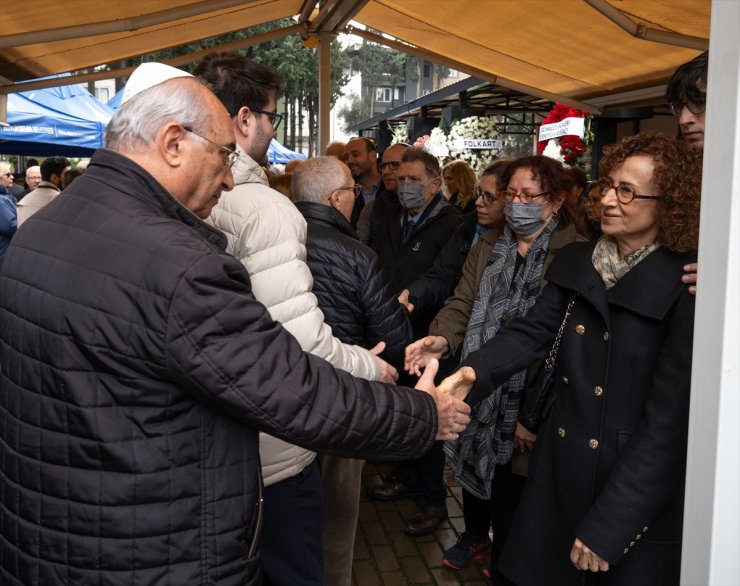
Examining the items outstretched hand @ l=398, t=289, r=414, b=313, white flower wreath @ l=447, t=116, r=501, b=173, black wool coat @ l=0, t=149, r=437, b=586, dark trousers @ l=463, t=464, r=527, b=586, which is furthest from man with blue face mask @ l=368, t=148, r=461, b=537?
white flower wreath @ l=447, t=116, r=501, b=173

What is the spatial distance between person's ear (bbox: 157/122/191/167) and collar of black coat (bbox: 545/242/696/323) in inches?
56.0

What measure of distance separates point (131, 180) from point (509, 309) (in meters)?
2.14

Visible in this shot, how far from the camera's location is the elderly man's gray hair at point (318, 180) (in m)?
3.44

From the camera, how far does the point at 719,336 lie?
1.44m

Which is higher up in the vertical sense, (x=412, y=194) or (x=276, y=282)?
(x=412, y=194)

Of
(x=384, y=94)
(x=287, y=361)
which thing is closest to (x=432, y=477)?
(x=287, y=361)

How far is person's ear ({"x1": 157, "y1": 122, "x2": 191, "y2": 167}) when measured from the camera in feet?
5.90

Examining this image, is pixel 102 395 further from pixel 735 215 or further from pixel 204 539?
pixel 735 215

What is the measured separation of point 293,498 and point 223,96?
1.54 meters

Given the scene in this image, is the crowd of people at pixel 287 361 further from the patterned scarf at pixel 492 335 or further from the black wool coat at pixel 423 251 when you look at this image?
the black wool coat at pixel 423 251

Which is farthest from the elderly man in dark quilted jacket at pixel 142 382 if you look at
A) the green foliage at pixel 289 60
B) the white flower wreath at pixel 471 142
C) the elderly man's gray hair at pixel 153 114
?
the green foliage at pixel 289 60

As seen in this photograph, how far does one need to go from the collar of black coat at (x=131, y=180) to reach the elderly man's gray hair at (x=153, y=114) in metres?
0.06

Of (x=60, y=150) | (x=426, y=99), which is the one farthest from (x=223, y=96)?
(x=426, y=99)

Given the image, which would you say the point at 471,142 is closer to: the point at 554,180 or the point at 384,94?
the point at 554,180
